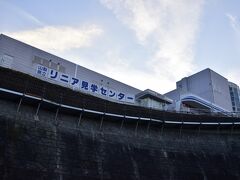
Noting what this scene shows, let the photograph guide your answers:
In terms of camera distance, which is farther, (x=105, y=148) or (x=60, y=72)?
(x=60, y=72)

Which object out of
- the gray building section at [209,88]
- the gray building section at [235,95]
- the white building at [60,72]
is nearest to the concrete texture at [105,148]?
the white building at [60,72]

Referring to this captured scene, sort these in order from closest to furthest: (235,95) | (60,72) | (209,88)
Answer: (60,72)
(209,88)
(235,95)

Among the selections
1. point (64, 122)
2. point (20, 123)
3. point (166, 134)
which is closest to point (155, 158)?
point (166, 134)

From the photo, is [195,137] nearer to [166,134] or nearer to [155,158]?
[166,134]

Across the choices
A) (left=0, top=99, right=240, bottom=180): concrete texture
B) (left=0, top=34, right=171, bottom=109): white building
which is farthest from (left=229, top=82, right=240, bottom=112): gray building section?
(left=0, top=34, right=171, bottom=109): white building


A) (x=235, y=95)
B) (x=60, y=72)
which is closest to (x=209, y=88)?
(x=235, y=95)

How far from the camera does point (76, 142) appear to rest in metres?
22.3

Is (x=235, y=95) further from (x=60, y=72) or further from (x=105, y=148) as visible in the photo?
(x=105, y=148)

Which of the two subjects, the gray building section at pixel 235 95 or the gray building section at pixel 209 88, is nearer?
the gray building section at pixel 209 88

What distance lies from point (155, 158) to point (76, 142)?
23.5ft

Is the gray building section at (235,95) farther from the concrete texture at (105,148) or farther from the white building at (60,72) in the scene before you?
the white building at (60,72)

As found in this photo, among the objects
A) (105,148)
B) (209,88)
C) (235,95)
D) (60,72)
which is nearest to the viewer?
(105,148)

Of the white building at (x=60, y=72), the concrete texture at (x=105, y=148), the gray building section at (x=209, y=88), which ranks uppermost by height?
the gray building section at (x=209, y=88)

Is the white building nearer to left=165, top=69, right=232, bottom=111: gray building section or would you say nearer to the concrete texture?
the concrete texture
